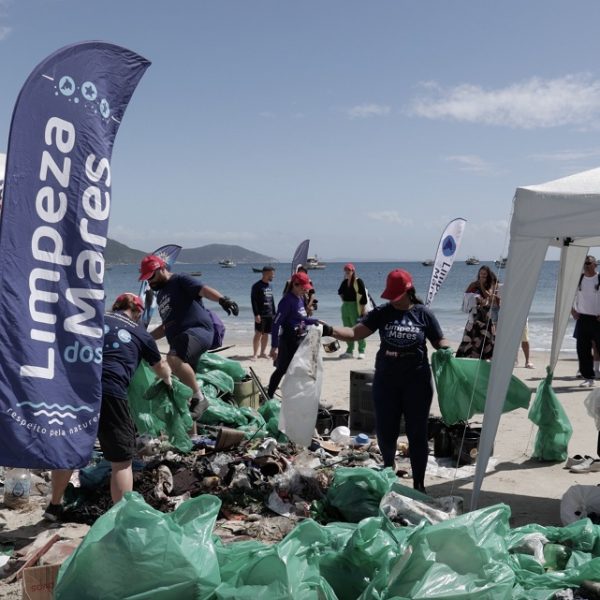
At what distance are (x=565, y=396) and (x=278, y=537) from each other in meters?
6.30

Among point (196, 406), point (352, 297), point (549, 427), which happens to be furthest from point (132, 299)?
point (352, 297)

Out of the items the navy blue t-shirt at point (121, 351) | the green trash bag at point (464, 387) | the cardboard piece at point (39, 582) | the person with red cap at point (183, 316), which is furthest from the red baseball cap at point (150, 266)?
the cardboard piece at point (39, 582)

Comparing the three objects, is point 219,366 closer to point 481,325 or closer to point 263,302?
point 481,325

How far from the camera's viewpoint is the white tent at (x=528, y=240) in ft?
14.0

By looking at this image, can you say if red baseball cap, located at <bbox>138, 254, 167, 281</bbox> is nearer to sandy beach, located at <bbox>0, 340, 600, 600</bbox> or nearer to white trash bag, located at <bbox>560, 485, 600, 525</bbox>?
sandy beach, located at <bbox>0, 340, 600, 600</bbox>

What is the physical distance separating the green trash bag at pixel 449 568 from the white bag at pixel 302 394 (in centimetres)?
238

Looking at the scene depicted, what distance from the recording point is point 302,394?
5.40 m

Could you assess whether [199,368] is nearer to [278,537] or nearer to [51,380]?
[278,537]

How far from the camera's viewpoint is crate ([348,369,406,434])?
24.0 ft

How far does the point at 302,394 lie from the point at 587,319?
6351 mm

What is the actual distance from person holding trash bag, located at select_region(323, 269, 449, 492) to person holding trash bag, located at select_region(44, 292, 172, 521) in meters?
1.69

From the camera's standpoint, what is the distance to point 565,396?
31.1ft

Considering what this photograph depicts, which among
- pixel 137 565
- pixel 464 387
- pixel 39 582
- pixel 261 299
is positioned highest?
pixel 261 299

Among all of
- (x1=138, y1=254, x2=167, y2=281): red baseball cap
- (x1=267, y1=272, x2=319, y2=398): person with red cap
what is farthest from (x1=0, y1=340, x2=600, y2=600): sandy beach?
(x1=138, y1=254, x2=167, y2=281): red baseball cap
